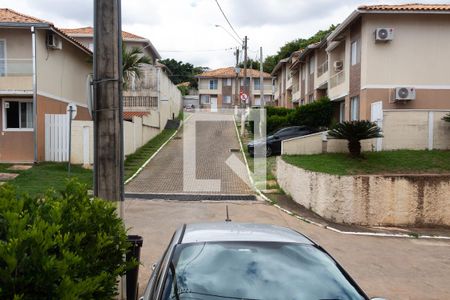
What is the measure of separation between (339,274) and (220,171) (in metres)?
16.6

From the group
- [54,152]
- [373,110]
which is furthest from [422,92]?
[54,152]

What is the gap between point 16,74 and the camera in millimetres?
20125

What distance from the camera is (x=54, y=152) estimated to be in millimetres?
20359

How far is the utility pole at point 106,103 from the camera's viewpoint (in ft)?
17.8

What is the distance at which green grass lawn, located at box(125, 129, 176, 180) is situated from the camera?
66.7 feet

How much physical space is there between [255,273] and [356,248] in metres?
7.00

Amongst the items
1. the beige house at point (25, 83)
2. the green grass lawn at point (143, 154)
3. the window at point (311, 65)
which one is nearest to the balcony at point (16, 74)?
the beige house at point (25, 83)

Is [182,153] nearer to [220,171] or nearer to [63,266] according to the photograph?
[220,171]

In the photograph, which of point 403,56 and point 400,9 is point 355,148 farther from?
point 400,9

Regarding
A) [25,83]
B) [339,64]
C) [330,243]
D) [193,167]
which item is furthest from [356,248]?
[339,64]

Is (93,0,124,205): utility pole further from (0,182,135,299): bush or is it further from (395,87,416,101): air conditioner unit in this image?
(395,87,416,101): air conditioner unit

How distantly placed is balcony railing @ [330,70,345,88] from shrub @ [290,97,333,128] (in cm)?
100

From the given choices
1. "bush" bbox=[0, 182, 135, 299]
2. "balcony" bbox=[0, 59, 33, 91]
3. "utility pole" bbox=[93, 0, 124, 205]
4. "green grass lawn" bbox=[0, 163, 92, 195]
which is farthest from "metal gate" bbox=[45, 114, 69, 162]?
"bush" bbox=[0, 182, 135, 299]

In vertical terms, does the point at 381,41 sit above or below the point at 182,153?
above
